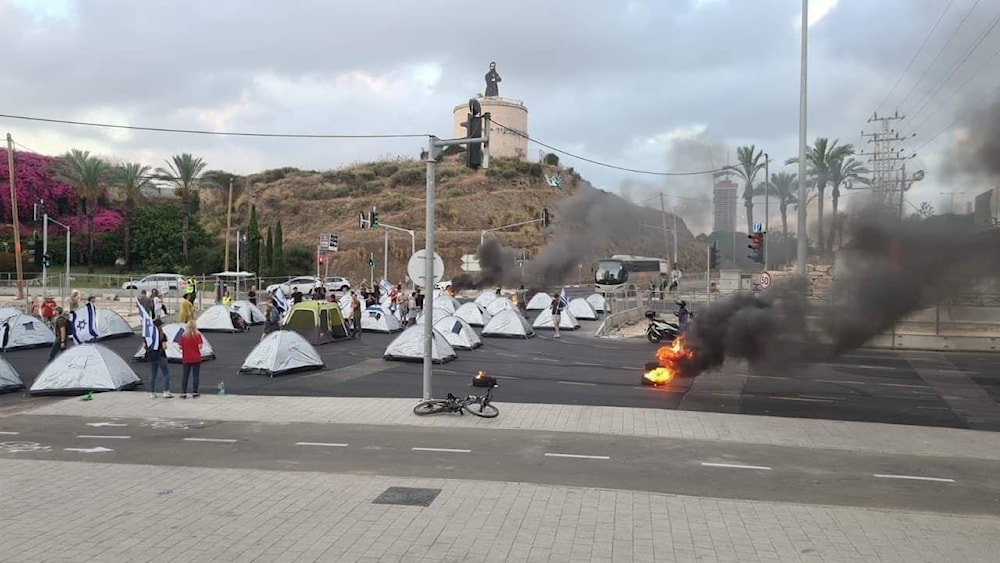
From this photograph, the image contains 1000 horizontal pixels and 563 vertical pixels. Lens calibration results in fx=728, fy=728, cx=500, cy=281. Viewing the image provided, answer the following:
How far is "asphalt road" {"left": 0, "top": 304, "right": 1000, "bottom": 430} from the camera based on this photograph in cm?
1291

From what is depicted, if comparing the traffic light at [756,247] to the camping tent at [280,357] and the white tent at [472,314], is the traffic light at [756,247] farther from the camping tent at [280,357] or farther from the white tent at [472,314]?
the camping tent at [280,357]

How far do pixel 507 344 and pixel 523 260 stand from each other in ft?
74.5

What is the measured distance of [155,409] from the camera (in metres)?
12.6

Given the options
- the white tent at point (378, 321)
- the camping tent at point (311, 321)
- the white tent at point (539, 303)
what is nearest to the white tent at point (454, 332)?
the camping tent at point (311, 321)

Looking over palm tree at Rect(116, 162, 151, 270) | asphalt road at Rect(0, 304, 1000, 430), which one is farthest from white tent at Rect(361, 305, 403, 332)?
palm tree at Rect(116, 162, 151, 270)

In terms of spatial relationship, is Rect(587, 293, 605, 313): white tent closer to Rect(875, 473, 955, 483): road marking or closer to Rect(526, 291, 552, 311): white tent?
Rect(526, 291, 552, 311): white tent

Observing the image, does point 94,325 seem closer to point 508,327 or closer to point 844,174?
point 508,327

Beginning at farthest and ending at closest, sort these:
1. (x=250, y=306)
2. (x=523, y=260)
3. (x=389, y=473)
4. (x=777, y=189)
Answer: (x=523, y=260) → (x=777, y=189) → (x=250, y=306) → (x=389, y=473)

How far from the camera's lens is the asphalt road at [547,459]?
7906mm

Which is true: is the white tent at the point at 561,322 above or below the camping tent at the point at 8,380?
above

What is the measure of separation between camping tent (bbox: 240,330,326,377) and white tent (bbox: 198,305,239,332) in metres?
9.27

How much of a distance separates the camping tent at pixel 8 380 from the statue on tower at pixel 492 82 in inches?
3438

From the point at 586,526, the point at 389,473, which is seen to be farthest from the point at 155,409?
the point at 586,526

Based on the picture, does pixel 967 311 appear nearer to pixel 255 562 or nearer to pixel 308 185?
pixel 255 562
